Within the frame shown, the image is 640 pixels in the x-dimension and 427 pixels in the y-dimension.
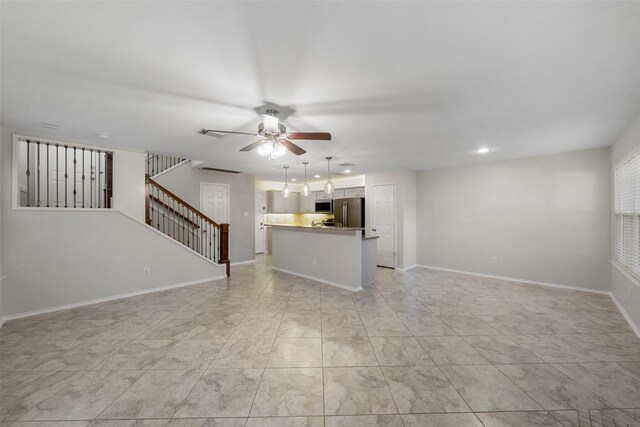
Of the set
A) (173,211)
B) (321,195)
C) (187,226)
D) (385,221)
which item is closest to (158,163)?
(173,211)

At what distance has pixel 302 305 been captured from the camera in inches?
141

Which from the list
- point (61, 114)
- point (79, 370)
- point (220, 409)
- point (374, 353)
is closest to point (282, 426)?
point (220, 409)

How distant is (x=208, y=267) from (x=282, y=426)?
4.07m

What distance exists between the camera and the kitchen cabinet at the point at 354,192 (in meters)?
6.92

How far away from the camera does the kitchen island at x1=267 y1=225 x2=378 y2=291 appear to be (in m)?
4.30

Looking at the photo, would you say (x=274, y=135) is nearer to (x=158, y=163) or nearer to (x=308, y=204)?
(x=158, y=163)

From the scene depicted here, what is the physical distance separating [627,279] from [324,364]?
4.18m

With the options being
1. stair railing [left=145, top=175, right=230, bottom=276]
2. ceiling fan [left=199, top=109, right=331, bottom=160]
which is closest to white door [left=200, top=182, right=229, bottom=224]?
stair railing [left=145, top=175, right=230, bottom=276]

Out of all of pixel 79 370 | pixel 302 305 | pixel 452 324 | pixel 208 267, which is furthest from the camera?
pixel 208 267

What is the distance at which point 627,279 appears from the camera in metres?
3.07

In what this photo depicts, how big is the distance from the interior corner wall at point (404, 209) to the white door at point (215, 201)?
4159mm

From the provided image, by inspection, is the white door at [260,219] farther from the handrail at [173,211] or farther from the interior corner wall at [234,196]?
the handrail at [173,211]

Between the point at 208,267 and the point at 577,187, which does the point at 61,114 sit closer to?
the point at 208,267

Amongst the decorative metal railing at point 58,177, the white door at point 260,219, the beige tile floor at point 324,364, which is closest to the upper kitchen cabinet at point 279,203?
the white door at point 260,219
